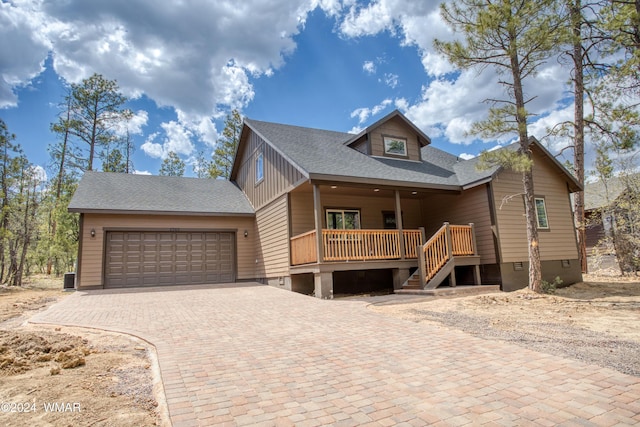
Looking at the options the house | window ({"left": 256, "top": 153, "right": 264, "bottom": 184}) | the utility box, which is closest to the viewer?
the house

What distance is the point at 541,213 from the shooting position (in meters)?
12.9

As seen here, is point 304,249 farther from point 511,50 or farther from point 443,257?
point 511,50

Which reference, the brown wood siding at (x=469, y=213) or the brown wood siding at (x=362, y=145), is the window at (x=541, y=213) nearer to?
the brown wood siding at (x=469, y=213)

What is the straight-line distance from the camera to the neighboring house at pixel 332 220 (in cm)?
1081

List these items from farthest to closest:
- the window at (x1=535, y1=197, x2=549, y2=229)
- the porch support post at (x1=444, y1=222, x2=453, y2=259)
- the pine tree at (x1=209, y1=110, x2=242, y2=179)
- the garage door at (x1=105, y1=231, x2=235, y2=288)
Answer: the pine tree at (x1=209, y1=110, x2=242, y2=179) → the garage door at (x1=105, y1=231, x2=235, y2=288) → the window at (x1=535, y1=197, x2=549, y2=229) → the porch support post at (x1=444, y1=222, x2=453, y2=259)

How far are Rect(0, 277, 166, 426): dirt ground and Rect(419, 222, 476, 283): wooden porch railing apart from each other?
7901mm

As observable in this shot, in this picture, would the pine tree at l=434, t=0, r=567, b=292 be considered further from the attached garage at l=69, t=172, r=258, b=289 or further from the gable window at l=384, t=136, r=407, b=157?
the attached garage at l=69, t=172, r=258, b=289

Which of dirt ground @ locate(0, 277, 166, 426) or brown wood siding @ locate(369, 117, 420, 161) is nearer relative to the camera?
dirt ground @ locate(0, 277, 166, 426)

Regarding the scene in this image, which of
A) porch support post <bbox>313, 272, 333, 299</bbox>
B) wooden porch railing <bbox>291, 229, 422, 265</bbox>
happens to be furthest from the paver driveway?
wooden porch railing <bbox>291, 229, 422, 265</bbox>

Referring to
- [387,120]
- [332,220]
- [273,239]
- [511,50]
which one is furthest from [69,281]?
[511,50]

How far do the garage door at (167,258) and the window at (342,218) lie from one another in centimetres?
466

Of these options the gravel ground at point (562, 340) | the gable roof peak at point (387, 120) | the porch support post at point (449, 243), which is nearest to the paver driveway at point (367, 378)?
the gravel ground at point (562, 340)

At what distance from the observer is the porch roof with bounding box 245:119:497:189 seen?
35.6ft

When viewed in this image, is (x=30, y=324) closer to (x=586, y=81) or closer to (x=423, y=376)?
(x=423, y=376)
